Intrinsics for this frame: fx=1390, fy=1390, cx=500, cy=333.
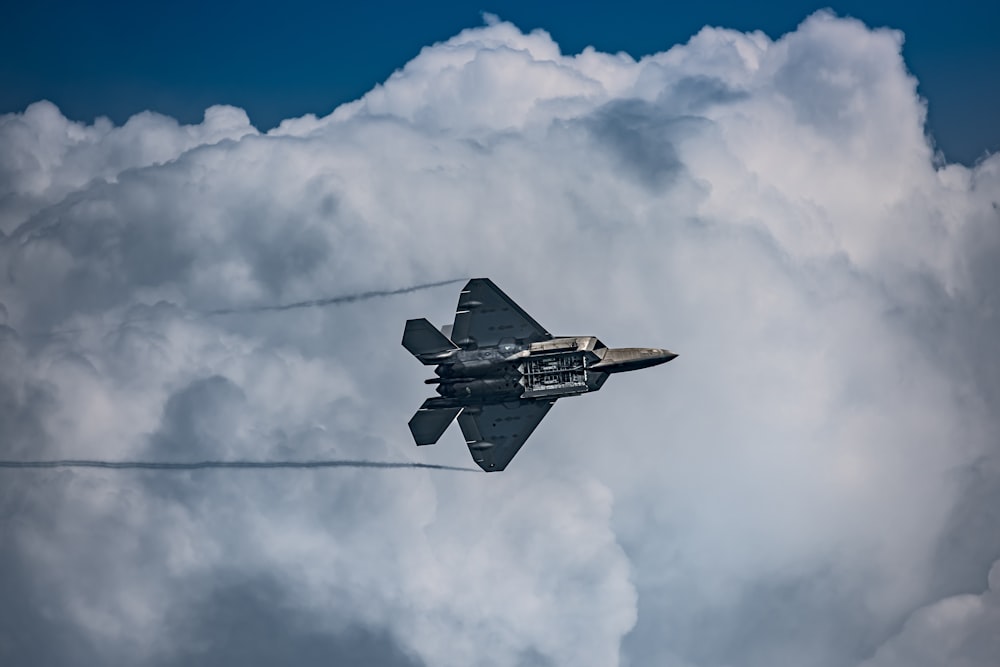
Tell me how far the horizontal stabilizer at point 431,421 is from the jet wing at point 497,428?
41.7 inches

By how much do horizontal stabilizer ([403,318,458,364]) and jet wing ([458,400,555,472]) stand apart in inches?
247

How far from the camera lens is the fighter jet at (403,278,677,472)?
108125 mm

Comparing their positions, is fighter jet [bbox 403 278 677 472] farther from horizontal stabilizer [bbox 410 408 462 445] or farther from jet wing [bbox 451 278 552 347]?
horizontal stabilizer [bbox 410 408 462 445]

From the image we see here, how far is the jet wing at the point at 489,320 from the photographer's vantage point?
10919 centimetres

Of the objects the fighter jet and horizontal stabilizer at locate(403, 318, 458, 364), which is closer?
the fighter jet

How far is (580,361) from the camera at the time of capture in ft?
355

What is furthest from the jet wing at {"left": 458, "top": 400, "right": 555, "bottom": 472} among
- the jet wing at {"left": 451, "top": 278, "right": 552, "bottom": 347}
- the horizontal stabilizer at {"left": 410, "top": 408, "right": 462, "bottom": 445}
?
the jet wing at {"left": 451, "top": 278, "right": 552, "bottom": 347}

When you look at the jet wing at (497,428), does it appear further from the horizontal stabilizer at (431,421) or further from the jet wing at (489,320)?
the jet wing at (489,320)

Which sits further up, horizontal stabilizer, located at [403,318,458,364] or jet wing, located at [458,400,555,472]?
horizontal stabilizer, located at [403,318,458,364]

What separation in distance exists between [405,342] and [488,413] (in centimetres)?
929

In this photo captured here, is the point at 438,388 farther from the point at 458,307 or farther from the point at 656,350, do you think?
the point at 656,350

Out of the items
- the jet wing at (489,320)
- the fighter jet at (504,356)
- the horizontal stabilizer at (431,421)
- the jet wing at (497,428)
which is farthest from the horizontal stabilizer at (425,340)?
the jet wing at (497,428)

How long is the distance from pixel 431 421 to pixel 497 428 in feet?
18.0

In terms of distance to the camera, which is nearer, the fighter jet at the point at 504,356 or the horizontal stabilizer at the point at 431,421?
the fighter jet at the point at 504,356
